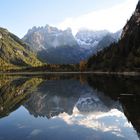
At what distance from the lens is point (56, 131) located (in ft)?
91.4

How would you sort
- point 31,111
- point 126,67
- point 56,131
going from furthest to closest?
point 126,67, point 31,111, point 56,131

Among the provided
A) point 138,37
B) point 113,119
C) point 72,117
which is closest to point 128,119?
point 113,119

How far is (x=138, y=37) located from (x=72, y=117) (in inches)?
5564

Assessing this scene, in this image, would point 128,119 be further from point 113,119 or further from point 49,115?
point 49,115

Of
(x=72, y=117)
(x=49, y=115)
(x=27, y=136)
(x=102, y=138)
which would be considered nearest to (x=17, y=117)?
(x=49, y=115)

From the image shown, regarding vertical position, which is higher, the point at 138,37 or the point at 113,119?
the point at 138,37

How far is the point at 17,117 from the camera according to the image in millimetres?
38344

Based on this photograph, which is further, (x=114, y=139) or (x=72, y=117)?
(x=72, y=117)

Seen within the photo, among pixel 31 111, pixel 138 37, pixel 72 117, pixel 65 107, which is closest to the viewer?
pixel 72 117

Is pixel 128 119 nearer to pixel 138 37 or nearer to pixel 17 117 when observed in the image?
pixel 17 117

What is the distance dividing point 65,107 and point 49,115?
8151 millimetres

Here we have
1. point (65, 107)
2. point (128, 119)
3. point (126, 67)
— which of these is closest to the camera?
point (128, 119)

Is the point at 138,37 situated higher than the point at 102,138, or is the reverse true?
the point at 138,37

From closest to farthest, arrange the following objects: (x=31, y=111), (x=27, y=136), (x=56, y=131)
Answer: (x=27, y=136), (x=56, y=131), (x=31, y=111)
